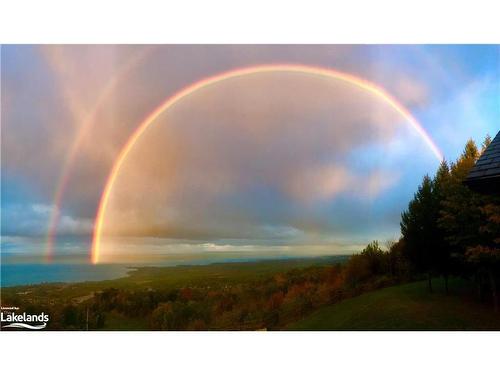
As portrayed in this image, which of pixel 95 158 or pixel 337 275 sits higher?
pixel 95 158

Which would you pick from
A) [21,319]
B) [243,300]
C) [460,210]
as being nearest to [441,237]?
[460,210]

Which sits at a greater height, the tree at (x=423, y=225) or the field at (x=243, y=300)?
the tree at (x=423, y=225)

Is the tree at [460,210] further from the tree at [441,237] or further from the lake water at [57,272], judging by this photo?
the lake water at [57,272]

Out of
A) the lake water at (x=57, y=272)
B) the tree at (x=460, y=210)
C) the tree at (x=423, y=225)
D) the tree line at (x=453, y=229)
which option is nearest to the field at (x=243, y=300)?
the lake water at (x=57, y=272)

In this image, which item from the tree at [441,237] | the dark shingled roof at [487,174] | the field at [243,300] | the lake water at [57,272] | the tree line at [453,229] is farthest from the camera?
the tree at [441,237]

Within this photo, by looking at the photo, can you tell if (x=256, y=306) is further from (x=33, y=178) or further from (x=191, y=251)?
(x=33, y=178)

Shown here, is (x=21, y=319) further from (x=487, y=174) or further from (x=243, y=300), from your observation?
(x=487, y=174)

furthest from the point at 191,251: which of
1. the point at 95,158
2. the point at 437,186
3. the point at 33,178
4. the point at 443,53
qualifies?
the point at 443,53
